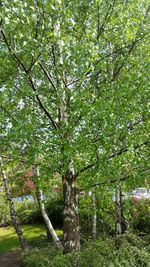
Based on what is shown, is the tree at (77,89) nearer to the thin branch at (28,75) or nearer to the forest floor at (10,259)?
the thin branch at (28,75)

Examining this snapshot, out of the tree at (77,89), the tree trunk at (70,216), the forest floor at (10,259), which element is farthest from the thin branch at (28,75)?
the forest floor at (10,259)

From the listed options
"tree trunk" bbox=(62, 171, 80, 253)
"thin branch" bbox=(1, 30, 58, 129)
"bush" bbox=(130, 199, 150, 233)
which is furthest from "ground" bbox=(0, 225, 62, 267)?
"thin branch" bbox=(1, 30, 58, 129)

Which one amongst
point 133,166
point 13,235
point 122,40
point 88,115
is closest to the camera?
point 88,115

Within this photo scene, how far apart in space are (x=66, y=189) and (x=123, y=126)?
2.53m

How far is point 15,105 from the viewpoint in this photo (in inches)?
277

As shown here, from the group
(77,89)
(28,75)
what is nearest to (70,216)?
(77,89)

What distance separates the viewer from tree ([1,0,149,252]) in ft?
16.6

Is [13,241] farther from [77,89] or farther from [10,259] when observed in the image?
[77,89]

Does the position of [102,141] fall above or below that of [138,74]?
below

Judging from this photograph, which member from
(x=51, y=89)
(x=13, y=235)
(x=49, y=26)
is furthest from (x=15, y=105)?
(x=13, y=235)

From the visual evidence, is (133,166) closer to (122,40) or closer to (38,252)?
(122,40)

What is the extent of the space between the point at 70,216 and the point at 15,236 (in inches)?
337

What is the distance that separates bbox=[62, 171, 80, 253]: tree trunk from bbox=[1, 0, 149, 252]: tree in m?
0.02

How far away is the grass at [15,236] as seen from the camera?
12.4 m
